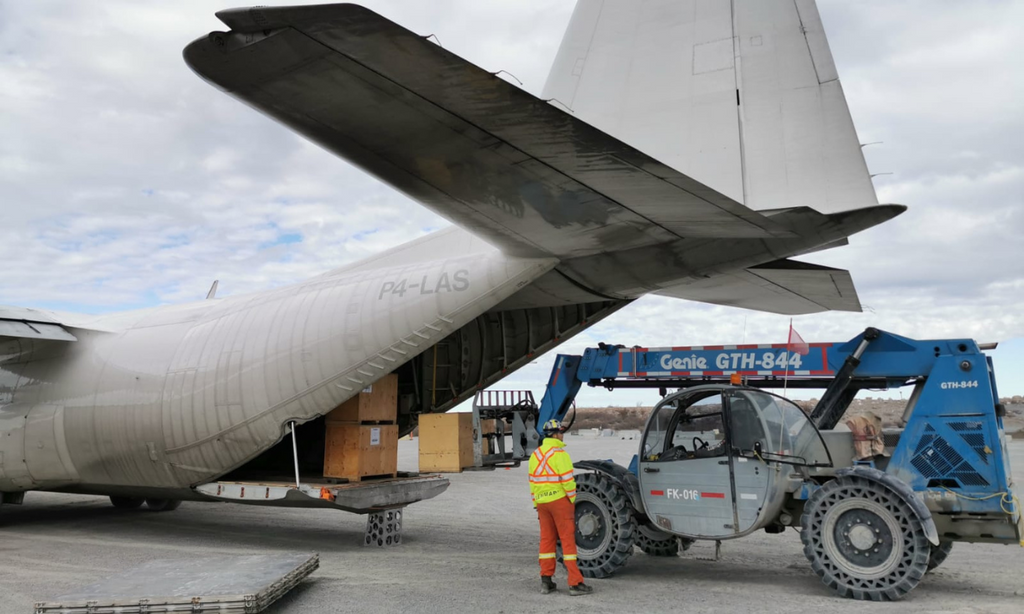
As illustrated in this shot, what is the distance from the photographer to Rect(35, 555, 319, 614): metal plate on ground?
231 inches

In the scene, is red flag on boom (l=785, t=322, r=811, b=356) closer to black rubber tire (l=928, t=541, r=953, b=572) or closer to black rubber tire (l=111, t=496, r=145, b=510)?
black rubber tire (l=928, t=541, r=953, b=572)

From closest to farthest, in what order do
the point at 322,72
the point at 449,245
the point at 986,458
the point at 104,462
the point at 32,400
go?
the point at 322,72 → the point at 986,458 → the point at 449,245 → the point at 104,462 → the point at 32,400

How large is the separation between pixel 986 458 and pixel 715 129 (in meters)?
3.98

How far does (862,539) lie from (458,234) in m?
5.93

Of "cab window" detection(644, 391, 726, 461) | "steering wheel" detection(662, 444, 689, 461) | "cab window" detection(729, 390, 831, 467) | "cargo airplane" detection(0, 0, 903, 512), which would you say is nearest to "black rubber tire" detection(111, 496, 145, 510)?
"cargo airplane" detection(0, 0, 903, 512)

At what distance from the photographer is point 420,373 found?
11562mm

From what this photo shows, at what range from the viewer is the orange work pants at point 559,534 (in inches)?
272

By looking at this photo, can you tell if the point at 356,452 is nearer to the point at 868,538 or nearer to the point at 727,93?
the point at 868,538

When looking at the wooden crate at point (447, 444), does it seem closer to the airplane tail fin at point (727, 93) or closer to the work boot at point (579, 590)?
the work boot at point (579, 590)

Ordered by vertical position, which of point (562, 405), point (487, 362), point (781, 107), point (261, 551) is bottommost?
point (261, 551)

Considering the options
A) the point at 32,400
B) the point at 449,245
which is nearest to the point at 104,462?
the point at 32,400

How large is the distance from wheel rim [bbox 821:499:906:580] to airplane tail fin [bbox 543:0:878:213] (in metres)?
2.77

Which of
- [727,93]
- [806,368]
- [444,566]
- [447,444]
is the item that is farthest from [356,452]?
[727,93]

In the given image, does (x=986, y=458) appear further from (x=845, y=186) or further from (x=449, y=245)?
(x=449, y=245)
